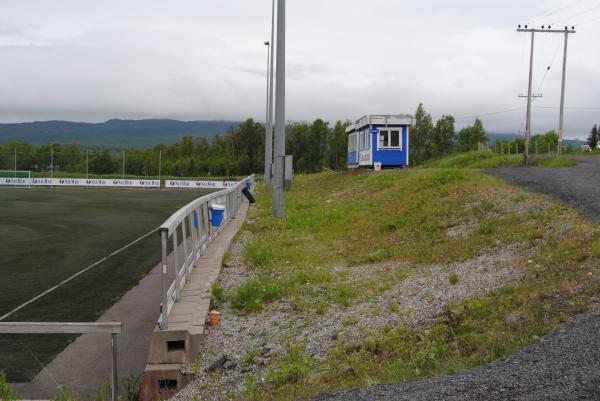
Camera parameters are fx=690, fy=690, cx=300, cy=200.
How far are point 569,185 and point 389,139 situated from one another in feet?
55.8

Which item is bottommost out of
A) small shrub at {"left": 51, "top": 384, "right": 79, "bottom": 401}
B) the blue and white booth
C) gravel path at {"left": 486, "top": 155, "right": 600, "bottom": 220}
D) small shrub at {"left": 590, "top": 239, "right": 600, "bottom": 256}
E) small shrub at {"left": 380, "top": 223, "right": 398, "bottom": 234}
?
small shrub at {"left": 51, "top": 384, "right": 79, "bottom": 401}

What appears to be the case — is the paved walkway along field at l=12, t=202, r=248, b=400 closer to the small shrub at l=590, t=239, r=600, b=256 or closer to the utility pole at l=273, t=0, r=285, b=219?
the small shrub at l=590, t=239, r=600, b=256

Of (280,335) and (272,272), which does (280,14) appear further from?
(280,335)

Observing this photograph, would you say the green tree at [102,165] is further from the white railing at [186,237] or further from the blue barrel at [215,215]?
the blue barrel at [215,215]

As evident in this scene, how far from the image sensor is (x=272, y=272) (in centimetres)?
1160

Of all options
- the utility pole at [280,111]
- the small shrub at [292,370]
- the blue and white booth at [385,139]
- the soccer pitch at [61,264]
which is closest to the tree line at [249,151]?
the blue and white booth at [385,139]

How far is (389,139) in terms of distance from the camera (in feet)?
107

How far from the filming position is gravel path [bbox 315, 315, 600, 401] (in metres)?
4.37

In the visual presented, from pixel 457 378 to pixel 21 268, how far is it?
10.5 metres

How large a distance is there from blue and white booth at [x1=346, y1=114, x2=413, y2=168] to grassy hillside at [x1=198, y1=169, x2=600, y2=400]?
14.9 meters

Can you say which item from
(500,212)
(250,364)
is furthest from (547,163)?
(250,364)

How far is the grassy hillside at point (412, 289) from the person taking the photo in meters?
6.05

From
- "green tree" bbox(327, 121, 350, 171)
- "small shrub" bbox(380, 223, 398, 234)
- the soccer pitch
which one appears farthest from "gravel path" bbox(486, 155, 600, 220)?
"green tree" bbox(327, 121, 350, 171)

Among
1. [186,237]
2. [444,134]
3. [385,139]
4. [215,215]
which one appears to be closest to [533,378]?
[186,237]
